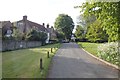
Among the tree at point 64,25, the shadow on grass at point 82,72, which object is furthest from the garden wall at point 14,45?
the tree at point 64,25

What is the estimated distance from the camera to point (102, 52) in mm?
24312

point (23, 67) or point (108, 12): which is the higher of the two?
point (108, 12)

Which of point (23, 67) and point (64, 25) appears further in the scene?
point (64, 25)

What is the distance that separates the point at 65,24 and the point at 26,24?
142 ft

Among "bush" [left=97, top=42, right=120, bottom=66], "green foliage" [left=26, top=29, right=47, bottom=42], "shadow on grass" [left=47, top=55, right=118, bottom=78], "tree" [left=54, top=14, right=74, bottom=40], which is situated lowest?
"shadow on grass" [left=47, top=55, right=118, bottom=78]

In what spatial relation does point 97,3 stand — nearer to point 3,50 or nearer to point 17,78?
point 17,78

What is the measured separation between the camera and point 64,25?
4840 inches

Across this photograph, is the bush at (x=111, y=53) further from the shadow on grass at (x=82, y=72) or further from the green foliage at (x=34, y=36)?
the green foliage at (x=34, y=36)

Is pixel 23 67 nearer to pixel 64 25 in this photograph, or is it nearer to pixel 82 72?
pixel 82 72

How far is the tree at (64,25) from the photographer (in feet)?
400

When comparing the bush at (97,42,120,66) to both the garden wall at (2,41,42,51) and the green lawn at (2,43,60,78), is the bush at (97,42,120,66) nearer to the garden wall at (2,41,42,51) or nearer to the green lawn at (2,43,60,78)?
the green lawn at (2,43,60,78)

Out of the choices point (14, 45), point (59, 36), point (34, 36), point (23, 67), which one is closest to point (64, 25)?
point (59, 36)

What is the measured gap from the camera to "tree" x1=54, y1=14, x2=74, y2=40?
122 meters

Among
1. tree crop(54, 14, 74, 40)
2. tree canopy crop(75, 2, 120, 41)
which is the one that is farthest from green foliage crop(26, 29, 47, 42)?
tree crop(54, 14, 74, 40)
